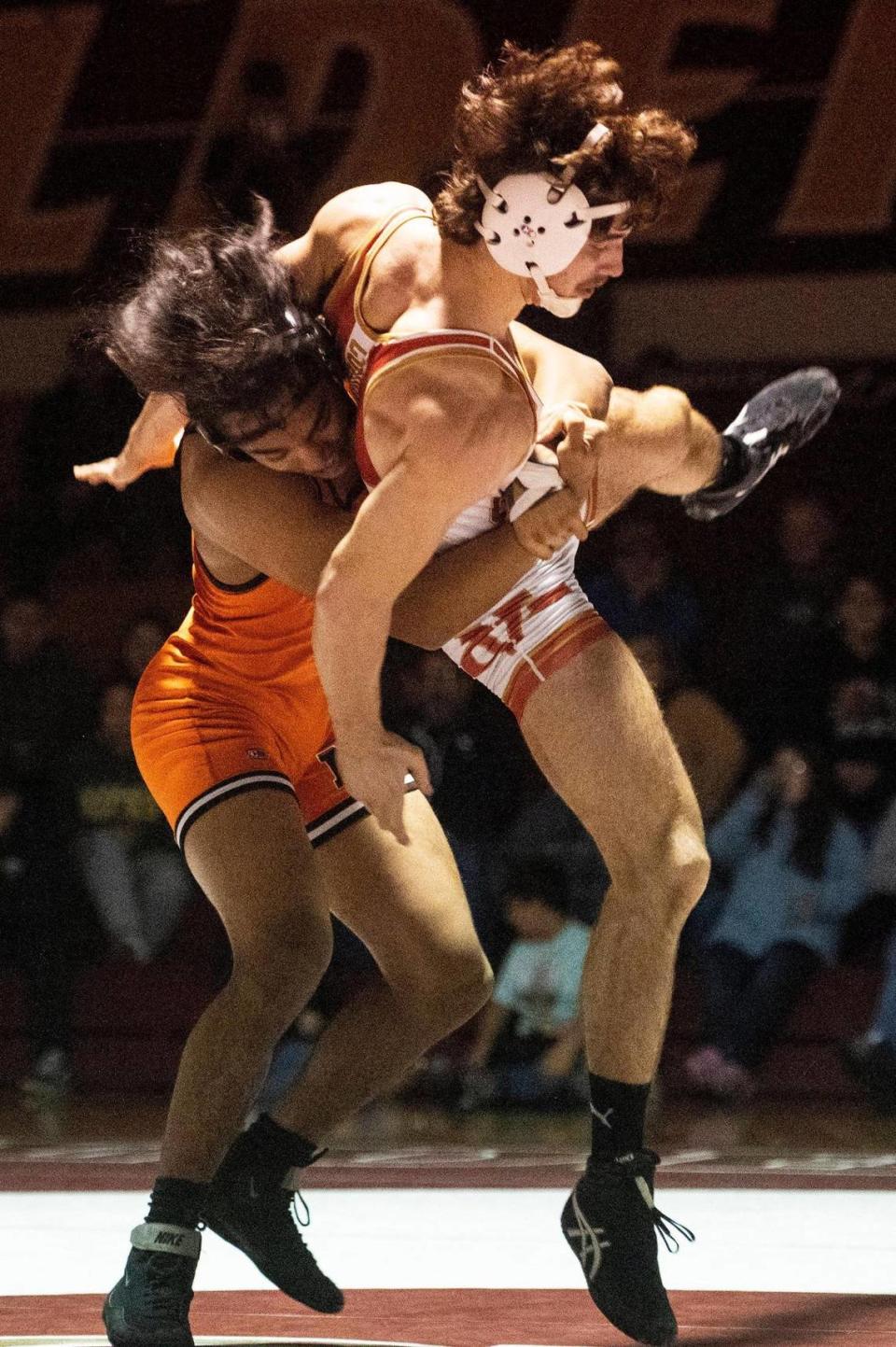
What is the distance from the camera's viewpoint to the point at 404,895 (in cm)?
333

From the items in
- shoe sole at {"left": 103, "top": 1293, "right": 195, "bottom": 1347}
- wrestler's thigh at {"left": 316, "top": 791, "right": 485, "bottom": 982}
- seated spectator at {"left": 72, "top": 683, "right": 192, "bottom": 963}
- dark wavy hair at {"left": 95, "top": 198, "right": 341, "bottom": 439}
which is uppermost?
dark wavy hair at {"left": 95, "top": 198, "right": 341, "bottom": 439}

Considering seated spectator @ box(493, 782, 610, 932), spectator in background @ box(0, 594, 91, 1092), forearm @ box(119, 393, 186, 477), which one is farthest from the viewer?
spectator in background @ box(0, 594, 91, 1092)

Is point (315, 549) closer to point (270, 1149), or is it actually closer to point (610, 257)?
point (610, 257)

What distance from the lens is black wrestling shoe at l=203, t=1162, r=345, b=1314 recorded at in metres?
3.21

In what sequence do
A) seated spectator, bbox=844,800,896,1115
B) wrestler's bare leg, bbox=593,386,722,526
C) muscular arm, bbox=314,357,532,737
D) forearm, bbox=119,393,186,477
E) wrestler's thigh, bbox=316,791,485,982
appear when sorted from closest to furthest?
1. muscular arm, bbox=314,357,532,737
2. wrestler's bare leg, bbox=593,386,722,526
3. wrestler's thigh, bbox=316,791,485,982
4. forearm, bbox=119,393,186,477
5. seated spectator, bbox=844,800,896,1115

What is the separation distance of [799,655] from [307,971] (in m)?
4.85

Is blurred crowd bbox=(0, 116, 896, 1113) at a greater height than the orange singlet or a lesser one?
lesser

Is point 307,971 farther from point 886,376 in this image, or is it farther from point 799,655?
point 886,376

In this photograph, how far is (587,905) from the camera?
7.21 meters

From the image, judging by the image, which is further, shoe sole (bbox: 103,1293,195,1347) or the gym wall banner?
the gym wall banner

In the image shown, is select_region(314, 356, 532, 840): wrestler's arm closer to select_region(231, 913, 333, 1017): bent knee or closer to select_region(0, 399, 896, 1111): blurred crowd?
→ select_region(231, 913, 333, 1017): bent knee

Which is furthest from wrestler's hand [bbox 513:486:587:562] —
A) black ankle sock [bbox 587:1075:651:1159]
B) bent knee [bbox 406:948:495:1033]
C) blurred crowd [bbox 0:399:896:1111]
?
→ blurred crowd [bbox 0:399:896:1111]

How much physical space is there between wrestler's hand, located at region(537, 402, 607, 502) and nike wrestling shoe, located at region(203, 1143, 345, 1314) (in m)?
1.13

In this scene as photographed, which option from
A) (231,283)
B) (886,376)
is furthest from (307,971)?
(886,376)
